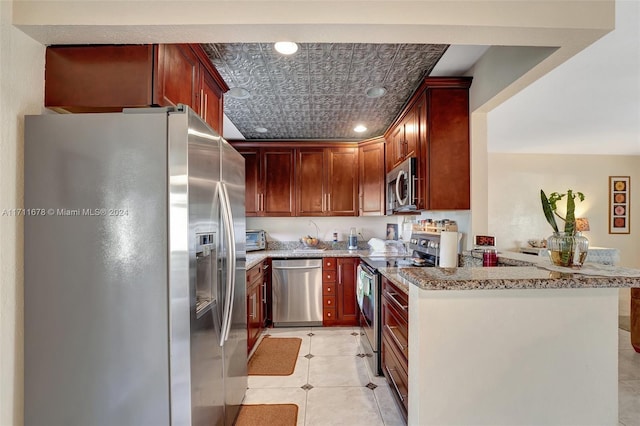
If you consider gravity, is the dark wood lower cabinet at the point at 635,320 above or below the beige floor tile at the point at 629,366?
above

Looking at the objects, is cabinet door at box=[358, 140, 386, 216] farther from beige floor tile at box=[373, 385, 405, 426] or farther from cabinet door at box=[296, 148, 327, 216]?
beige floor tile at box=[373, 385, 405, 426]

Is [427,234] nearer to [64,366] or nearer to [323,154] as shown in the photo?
[323,154]

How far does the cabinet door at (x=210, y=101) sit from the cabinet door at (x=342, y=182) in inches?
77.5

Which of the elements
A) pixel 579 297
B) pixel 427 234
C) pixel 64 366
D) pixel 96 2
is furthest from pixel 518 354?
pixel 96 2

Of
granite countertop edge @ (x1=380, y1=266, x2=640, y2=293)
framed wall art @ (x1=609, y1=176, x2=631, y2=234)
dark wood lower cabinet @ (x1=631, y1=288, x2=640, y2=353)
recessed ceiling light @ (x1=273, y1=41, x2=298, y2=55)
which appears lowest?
dark wood lower cabinet @ (x1=631, y1=288, x2=640, y2=353)

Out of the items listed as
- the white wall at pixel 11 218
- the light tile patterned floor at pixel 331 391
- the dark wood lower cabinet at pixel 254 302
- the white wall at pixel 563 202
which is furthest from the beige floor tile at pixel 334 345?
the white wall at pixel 563 202

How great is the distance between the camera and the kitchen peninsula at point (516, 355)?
1.18m

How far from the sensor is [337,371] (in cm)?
258

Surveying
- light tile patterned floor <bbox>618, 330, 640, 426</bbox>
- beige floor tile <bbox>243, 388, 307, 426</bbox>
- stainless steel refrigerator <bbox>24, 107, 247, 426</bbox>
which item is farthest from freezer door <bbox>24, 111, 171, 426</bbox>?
light tile patterned floor <bbox>618, 330, 640, 426</bbox>

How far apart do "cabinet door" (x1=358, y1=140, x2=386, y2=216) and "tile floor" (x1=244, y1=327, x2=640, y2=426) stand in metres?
1.71

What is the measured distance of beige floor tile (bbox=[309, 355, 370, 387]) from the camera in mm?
2410

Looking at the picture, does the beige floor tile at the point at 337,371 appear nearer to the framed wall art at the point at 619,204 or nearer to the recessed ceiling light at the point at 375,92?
the recessed ceiling light at the point at 375,92

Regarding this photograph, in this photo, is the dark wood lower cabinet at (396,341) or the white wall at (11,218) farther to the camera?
the dark wood lower cabinet at (396,341)

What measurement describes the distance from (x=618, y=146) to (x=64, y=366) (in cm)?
723
